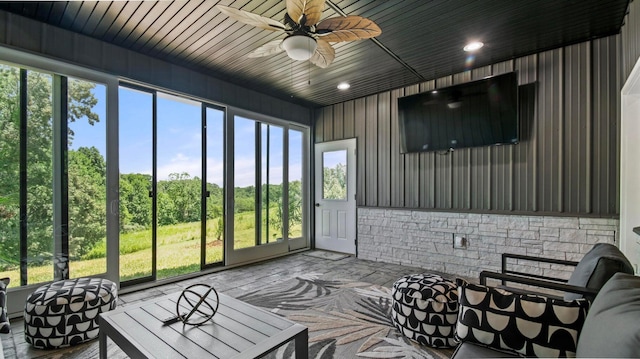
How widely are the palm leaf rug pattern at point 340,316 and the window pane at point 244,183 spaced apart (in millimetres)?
1288

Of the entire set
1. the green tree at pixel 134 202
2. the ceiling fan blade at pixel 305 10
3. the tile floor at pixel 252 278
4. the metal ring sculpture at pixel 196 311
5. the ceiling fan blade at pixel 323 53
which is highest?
the ceiling fan blade at pixel 305 10

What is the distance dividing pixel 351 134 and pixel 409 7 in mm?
2777

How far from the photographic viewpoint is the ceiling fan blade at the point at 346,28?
6.79ft

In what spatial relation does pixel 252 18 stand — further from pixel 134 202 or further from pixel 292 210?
pixel 292 210

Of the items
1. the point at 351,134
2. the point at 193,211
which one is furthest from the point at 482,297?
the point at 193,211

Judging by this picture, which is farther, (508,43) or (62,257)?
(508,43)

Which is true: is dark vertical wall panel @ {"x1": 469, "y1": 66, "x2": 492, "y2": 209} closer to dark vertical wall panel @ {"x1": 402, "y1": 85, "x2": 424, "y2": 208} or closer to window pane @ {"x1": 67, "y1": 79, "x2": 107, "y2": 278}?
dark vertical wall panel @ {"x1": 402, "y1": 85, "x2": 424, "y2": 208}

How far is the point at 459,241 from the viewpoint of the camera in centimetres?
397

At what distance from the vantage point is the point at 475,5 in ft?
8.38

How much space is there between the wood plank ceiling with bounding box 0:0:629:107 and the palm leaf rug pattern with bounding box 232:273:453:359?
114 inches

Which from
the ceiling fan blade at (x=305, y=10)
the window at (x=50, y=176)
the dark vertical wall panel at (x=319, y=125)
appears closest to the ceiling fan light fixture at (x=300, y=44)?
the ceiling fan blade at (x=305, y=10)

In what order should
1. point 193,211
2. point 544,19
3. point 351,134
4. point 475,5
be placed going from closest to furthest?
point 475,5, point 544,19, point 193,211, point 351,134

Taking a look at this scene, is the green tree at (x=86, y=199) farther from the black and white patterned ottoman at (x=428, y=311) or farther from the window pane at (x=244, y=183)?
the black and white patterned ottoman at (x=428, y=311)

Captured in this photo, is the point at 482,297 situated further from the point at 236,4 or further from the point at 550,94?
the point at 550,94
